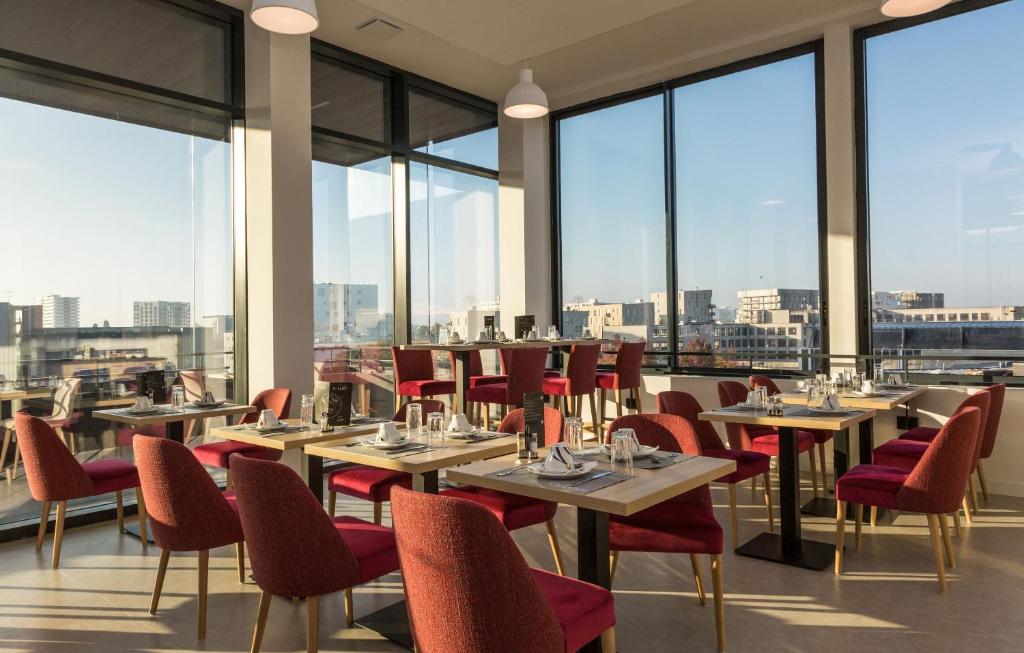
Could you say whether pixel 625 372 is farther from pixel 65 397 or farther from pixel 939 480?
pixel 65 397

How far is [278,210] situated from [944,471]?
469 centimetres

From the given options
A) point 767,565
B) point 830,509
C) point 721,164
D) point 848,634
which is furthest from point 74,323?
point 721,164

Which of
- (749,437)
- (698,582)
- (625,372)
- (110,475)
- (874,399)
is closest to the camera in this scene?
(698,582)

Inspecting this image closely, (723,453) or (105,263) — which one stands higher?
(105,263)

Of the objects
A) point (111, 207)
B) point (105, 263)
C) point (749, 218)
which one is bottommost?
point (105, 263)

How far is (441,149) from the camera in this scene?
752 centimetres

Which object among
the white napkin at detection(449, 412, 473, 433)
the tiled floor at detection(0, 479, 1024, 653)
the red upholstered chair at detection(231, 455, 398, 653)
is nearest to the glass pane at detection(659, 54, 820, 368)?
the tiled floor at detection(0, 479, 1024, 653)

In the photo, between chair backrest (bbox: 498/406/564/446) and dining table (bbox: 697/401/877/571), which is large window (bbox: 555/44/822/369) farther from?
chair backrest (bbox: 498/406/564/446)

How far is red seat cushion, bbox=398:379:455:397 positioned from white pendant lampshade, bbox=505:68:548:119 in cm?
244

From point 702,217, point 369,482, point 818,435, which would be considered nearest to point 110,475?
point 369,482

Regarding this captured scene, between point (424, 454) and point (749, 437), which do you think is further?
point (749, 437)

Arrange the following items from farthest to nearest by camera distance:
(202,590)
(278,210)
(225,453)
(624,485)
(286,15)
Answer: (278,210)
(225,453)
(286,15)
(202,590)
(624,485)

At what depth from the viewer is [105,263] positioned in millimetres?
4973

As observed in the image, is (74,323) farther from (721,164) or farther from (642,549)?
(721,164)
